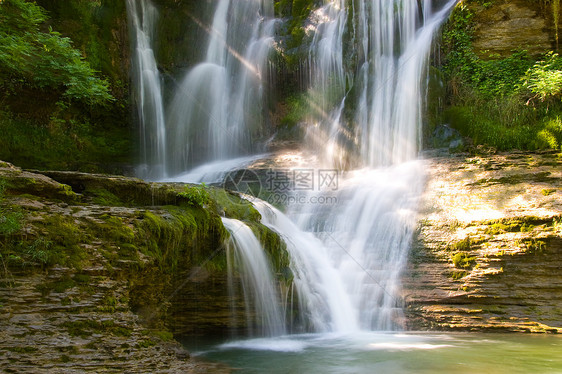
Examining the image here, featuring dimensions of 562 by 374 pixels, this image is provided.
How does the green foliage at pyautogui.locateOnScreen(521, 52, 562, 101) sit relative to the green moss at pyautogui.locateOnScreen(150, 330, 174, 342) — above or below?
above

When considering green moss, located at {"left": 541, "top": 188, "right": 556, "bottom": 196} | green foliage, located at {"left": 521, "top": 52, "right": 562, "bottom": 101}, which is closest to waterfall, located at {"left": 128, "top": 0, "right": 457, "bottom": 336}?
green moss, located at {"left": 541, "top": 188, "right": 556, "bottom": 196}

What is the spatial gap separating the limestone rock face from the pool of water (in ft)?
28.2

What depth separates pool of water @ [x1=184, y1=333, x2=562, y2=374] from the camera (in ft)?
16.3

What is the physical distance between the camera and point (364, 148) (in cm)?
1150

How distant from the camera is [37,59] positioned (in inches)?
420

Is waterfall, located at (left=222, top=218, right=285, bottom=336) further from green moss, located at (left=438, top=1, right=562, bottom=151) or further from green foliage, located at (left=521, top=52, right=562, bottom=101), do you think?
green foliage, located at (left=521, top=52, right=562, bottom=101)

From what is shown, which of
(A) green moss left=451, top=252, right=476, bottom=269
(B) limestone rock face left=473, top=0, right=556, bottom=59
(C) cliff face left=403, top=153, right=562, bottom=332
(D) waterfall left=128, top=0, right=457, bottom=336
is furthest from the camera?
(B) limestone rock face left=473, top=0, right=556, bottom=59

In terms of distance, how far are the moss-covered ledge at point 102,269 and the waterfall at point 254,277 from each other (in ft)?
0.82

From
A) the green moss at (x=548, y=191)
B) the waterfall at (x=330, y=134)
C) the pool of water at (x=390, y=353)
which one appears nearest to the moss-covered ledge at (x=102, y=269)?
the pool of water at (x=390, y=353)

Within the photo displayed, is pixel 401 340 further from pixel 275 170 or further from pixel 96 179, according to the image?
pixel 275 170

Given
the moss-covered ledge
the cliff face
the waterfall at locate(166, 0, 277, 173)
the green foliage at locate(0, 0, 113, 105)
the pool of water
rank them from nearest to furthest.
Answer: the moss-covered ledge → the pool of water → the cliff face → the green foliage at locate(0, 0, 113, 105) → the waterfall at locate(166, 0, 277, 173)

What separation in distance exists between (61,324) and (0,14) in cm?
878

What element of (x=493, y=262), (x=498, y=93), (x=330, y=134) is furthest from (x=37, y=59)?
(x=498, y=93)

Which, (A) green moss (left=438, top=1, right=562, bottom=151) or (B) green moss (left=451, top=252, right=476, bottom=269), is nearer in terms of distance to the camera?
(B) green moss (left=451, top=252, right=476, bottom=269)
